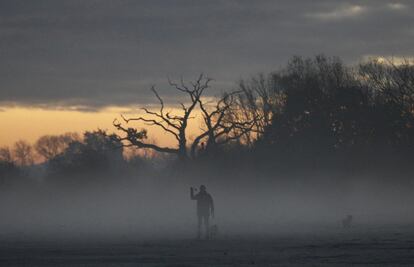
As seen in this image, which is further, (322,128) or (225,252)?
(322,128)

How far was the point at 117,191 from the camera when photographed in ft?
336

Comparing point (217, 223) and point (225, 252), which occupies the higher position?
point (217, 223)

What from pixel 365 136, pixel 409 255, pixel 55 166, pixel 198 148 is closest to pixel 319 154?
pixel 365 136

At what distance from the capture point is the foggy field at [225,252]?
78.4 ft

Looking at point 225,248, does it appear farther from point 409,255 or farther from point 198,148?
point 198,148

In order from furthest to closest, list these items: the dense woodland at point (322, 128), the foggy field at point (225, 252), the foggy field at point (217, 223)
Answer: the dense woodland at point (322, 128) → the foggy field at point (217, 223) → the foggy field at point (225, 252)

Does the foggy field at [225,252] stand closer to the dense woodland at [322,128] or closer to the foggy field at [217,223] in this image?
the foggy field at [217,223]

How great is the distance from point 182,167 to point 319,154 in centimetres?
1429

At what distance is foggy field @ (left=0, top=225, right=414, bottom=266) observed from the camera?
2391 cm

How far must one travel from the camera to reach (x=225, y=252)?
28203 millimetres

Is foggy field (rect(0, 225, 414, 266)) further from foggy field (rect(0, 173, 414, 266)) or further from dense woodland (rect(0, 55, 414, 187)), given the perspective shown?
dense woodland (rect(0, 55, 414, 187))

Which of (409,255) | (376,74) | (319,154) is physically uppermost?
(376,74)

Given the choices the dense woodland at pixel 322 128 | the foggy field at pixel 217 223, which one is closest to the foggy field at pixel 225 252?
A: the foggy field at pixel 217 223

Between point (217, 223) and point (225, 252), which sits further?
point (217, 223)
